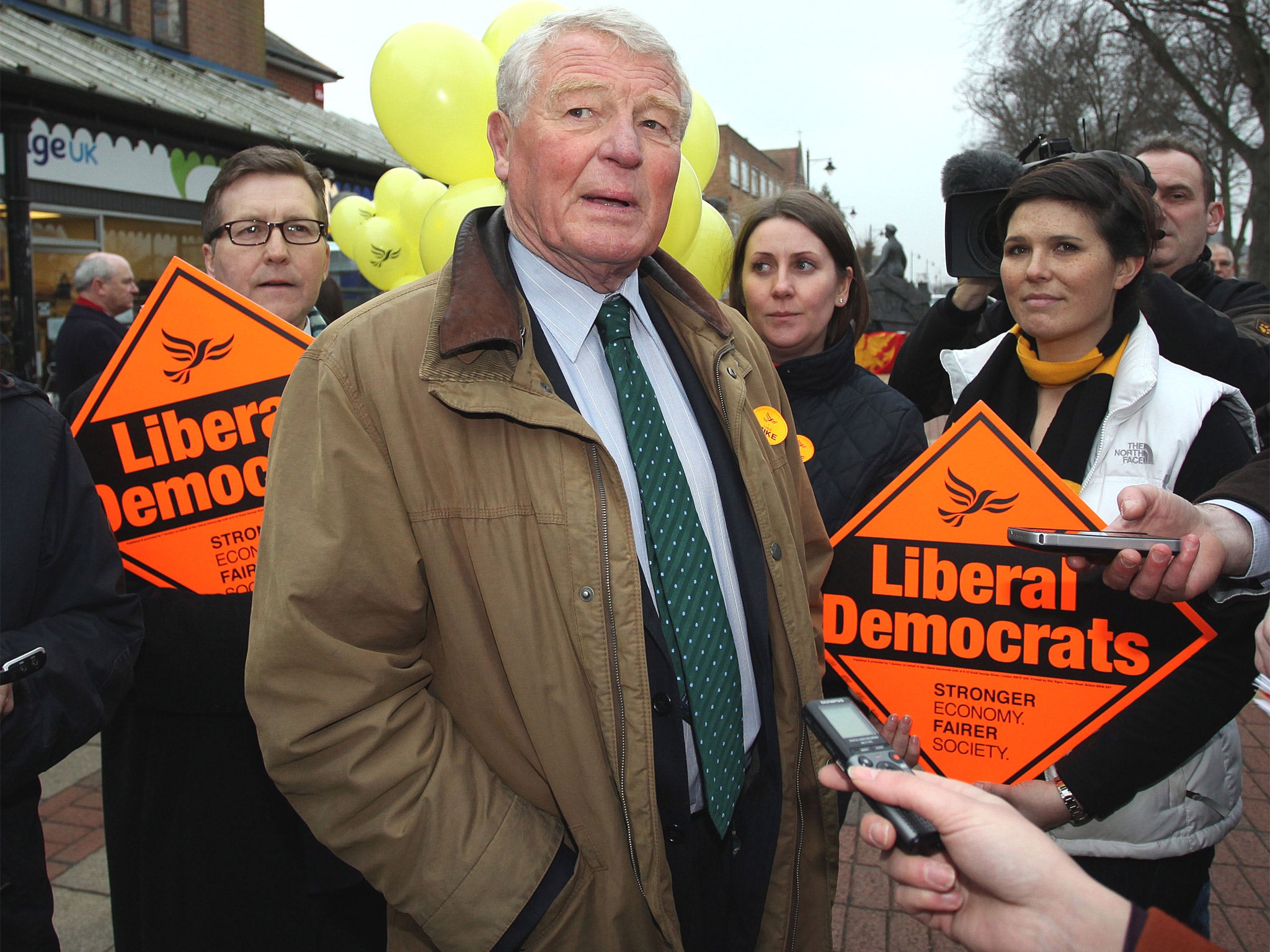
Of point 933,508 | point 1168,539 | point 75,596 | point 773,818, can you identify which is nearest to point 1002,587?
point 933,508

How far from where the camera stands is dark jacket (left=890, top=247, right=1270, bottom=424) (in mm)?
2543

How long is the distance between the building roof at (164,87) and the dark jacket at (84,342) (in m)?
3.58

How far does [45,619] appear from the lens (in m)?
1.77

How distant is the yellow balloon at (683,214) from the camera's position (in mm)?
3295

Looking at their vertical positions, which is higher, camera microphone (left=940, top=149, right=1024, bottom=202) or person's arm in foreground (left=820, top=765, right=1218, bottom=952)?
camera microphone (left=940, top=149, right=1024, bottom=202)

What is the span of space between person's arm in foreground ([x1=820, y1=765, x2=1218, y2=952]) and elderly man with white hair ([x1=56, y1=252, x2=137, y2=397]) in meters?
5.53

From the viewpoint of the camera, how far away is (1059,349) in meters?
2.34

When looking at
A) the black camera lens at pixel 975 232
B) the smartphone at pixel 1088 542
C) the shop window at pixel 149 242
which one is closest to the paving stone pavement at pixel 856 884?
the smartphone at pixel 1088 542

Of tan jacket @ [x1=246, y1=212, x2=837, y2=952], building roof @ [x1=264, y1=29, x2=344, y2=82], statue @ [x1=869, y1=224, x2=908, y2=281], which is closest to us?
tan jacket @ [x1=246, y1=212, x2=837, y2=952]

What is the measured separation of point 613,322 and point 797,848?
1130 millimetres

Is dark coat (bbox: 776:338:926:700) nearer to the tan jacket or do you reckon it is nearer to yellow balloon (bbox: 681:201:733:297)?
the tan jacket

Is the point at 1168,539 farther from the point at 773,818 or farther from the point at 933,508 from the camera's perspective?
the point at 773,818

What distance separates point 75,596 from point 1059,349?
2.41 m

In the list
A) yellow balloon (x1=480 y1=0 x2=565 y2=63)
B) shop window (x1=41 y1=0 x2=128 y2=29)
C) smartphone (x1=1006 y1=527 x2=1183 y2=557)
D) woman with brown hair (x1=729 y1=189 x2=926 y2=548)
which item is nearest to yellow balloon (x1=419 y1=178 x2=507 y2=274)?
yellow balloon (x1=480 y1=0 x2=565 y2=63)
